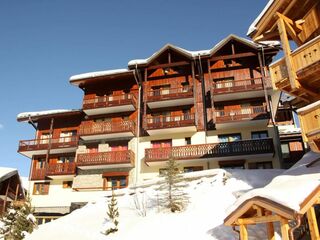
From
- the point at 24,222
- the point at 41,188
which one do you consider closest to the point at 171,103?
the point at 41,188

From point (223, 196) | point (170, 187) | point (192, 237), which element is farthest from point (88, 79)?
point (192, 237)

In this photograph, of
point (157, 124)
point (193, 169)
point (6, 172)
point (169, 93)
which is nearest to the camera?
point (193, 169)

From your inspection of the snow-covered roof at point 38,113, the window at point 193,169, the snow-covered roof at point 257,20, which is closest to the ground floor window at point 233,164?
the window at point 193,169

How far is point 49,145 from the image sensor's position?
1180 inches

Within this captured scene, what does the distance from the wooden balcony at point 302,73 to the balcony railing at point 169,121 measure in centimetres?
1285

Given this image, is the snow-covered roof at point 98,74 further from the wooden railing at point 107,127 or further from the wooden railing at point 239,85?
the wooden railing at point 239,85

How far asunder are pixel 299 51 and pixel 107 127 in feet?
62.9

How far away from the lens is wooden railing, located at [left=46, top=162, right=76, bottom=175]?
2850cm

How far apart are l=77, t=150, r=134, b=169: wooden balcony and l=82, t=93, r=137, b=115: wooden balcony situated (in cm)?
431

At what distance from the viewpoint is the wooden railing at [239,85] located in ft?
83.0

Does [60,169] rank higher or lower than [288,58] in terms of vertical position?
lower

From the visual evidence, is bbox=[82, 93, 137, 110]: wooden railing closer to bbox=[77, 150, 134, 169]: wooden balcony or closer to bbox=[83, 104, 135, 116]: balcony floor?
bbox=[83, 104, 135, 116]: balcony floor

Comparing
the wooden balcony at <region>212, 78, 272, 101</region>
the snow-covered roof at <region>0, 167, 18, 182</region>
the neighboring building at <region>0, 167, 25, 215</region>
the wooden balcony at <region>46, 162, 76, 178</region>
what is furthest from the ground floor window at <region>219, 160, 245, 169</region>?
the snow-covered roof at <region>0, 167, 18, 182</region>

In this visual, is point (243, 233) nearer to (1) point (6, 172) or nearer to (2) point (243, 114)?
(2) point (243, 114)
